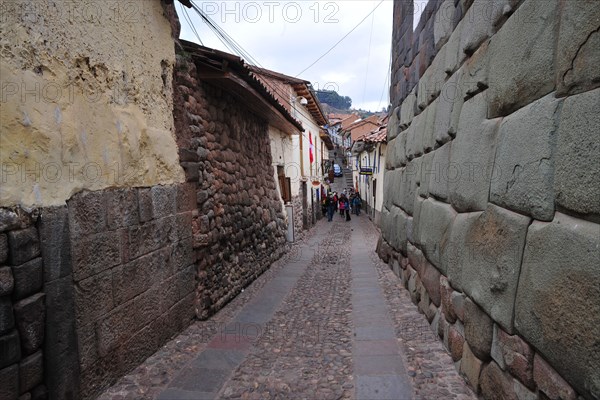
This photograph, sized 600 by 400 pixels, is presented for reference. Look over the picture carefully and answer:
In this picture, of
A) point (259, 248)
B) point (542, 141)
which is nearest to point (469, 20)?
point (542, 141)

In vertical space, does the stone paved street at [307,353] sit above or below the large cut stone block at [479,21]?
below

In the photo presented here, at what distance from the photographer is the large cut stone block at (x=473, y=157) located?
254 centimetres

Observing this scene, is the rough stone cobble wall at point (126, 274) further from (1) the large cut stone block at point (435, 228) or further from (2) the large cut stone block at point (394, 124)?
(2) the large cut stone block at point (394, 124)

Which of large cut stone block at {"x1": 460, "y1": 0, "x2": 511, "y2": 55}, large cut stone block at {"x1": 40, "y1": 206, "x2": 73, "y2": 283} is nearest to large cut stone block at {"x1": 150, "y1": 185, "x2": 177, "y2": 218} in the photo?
large cut stone block at {"x1": 40, "y1": 206, "x2": 73, "y2": 283}

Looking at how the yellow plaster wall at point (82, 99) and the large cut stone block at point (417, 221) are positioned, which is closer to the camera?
the yellow plaster wall at point (82, 99)

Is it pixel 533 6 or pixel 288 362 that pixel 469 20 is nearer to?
pixel 533 6

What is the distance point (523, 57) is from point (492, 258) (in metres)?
1.13

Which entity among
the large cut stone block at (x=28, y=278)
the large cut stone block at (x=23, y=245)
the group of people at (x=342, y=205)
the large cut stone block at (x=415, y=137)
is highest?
the large cut stone block at (x=415, y=137)

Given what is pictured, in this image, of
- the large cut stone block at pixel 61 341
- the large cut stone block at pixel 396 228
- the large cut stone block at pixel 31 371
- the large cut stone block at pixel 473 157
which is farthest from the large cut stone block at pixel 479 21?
the large cut stone block at pixel 31 371

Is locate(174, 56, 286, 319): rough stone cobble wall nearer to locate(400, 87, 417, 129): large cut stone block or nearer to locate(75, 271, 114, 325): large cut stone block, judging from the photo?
locate(75, 271, 114, 325): large cut stone block

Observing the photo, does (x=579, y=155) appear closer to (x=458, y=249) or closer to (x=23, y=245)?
(x=458, y=249)

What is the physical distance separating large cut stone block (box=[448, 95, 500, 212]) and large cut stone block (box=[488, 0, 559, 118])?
0.16 metres

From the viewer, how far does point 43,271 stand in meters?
2.29

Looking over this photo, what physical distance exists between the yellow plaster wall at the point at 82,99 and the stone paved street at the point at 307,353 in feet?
5.13
